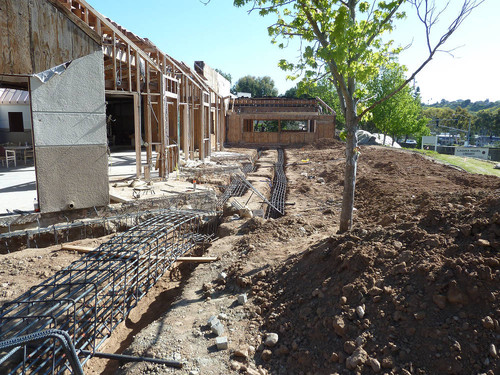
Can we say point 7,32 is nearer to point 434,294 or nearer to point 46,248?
point 46,248

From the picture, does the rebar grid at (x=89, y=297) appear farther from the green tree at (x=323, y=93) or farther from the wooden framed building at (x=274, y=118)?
the wooden framed building at (x=274, y=118)

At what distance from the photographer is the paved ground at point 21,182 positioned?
976 centimetres

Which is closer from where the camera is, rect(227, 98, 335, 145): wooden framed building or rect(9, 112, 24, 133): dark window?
rect(9, 112, 24, 133): dark window

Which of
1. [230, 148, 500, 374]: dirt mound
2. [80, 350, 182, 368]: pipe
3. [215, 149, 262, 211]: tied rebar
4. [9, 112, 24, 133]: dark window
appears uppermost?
[9, 112, 24, 133]: dark window

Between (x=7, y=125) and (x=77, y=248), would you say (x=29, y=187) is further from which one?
(x=7, y=125)

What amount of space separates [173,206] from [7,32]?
6016 millimetres

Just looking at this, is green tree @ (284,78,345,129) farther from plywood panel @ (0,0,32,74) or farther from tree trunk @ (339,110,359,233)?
plywood panel @ (0,0,32,74)

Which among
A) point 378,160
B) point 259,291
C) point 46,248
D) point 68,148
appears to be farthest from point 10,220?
point 378,160

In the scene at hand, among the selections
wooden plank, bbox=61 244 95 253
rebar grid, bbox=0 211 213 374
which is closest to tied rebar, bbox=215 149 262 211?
rebar grid, bbox=0 211 213 374

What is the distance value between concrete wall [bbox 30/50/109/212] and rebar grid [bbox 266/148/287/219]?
17.5ft

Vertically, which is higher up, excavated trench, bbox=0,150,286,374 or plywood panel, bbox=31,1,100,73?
plywood panel, bbox=31,1,100,73

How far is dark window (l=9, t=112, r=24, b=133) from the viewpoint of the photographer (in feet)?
64.8

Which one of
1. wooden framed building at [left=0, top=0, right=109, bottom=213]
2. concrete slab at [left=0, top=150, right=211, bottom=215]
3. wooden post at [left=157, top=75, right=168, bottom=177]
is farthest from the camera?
wooden post at [left=157, top=75, right=168, bottom=177]

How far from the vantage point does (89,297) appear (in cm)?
618
